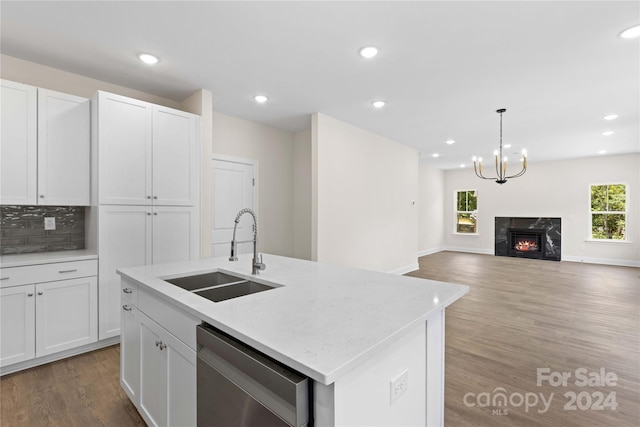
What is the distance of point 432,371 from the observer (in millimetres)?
1312

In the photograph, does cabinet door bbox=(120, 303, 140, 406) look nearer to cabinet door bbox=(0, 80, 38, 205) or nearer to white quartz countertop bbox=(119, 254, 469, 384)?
white quartz countertop bbox=(119, 254, 469, 384)

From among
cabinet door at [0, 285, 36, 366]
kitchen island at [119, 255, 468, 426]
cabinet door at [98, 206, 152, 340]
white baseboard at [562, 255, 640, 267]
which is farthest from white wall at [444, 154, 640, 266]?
cabinet door at [0, 285, 36, 366]

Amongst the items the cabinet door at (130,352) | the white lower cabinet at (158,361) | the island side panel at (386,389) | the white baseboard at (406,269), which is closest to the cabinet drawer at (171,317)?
the white lower cabinet at (158,361)

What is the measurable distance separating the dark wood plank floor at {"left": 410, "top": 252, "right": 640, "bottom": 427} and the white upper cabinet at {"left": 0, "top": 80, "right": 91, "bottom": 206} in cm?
358

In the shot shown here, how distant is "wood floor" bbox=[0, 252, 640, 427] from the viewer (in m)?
1.93

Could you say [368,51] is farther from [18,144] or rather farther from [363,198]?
[18,144]

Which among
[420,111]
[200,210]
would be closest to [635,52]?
[420,111]

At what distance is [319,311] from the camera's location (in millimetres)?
1239

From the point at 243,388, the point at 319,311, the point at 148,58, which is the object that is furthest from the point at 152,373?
the point at 148,58

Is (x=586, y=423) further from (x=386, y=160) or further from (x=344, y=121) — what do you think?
(x=386, y=160)

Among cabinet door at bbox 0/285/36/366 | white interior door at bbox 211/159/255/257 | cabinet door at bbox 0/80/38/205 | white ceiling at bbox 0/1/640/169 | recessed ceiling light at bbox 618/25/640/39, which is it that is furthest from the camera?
white interior door at bbox 211/159/255/257

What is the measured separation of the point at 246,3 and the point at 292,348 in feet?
6.93

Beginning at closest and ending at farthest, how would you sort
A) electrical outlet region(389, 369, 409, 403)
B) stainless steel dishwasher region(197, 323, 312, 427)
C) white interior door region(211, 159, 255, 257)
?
stainless steel dishwasher region(197, 323, 312, 427), electrical outlet region(389, 369, 409, 403), white interior door region(211, 159, 255, 257)

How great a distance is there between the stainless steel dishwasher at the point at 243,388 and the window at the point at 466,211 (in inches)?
381
